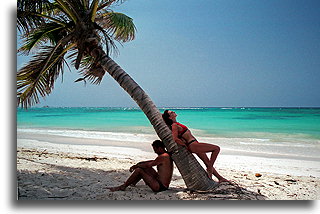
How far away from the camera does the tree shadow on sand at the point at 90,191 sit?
3.78m

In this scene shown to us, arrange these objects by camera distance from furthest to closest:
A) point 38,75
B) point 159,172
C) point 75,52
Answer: point 75,52
point 38,75
point 159,172

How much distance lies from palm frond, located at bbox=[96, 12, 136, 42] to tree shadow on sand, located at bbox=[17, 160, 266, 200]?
113 inches

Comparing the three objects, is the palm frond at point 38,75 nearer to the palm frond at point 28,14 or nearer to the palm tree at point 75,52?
the palm tree at point 75,52

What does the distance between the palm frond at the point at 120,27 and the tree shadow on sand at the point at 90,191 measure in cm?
286

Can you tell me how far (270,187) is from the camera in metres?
4.29

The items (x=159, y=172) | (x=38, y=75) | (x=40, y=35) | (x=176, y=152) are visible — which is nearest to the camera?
(x=176, y=152)

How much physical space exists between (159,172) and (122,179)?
113 cm

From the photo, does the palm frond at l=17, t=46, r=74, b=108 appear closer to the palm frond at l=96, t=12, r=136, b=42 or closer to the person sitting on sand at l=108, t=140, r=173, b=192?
the palm frond at l=96, t=12, r=136, b=42

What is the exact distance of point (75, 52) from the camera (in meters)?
4.97

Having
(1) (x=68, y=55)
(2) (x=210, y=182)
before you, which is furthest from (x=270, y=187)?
(1) (x=68, y=55)

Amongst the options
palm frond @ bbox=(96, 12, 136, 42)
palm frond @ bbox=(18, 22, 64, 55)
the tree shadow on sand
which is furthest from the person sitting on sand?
palm frond @ bbox=(96, 12, 136, 42)

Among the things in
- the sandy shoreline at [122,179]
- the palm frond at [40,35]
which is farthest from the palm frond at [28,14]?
the sandy shoreline at [122,179]

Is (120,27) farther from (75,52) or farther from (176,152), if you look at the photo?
(176,152)

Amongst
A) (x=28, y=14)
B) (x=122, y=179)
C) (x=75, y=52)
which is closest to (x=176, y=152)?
(x=122, y=179)
